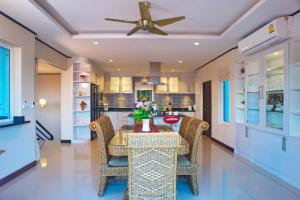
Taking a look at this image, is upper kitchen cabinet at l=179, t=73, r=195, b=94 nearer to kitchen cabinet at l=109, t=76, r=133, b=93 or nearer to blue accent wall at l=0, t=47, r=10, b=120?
kitchen cabinet at l=109, t=76, r=133, b=93

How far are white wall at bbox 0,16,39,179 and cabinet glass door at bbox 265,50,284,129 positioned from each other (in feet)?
14.3

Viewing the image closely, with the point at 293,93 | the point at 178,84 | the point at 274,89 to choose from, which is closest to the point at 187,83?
the point at 178,84

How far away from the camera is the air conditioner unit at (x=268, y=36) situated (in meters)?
3.37

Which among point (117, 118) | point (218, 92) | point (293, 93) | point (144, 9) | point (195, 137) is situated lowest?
point (117, 118)

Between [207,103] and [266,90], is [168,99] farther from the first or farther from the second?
[266,90]

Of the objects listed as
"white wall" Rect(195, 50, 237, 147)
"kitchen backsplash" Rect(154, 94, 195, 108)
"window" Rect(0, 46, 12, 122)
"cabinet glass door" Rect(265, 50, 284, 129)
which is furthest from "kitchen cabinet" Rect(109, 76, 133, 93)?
"cabinet glass door" Rect(265, 50, 284, 129)

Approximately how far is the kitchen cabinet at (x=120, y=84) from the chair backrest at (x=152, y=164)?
7.71 meters

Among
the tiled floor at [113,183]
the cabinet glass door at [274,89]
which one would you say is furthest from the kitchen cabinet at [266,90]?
the tiled floor at [113,183]

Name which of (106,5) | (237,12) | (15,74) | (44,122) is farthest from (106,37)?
(44,122)

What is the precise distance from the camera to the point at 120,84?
9750 mm

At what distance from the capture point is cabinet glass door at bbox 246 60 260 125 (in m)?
4.54

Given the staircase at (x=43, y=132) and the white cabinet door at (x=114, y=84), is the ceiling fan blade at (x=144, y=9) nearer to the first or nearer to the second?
the staircase at (x=43, y=132)

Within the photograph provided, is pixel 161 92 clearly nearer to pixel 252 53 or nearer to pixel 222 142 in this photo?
pixel 222 142

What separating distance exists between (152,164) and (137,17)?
8.90 feet
